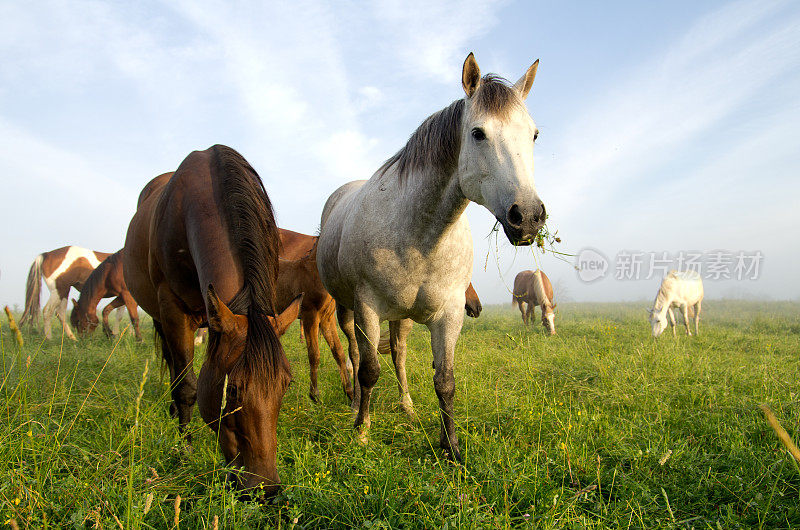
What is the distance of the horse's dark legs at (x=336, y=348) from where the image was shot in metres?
4.95

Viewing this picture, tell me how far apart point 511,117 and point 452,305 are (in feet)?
4.67

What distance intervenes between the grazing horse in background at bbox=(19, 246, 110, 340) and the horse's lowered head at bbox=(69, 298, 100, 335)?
1.46m

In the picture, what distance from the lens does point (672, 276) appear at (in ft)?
41.9

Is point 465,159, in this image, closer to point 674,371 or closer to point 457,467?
point 457,467

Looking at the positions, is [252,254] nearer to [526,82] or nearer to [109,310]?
[526,82]

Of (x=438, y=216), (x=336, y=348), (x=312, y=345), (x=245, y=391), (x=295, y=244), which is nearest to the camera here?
(x=245, y=391)

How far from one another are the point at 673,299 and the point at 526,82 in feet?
39.4

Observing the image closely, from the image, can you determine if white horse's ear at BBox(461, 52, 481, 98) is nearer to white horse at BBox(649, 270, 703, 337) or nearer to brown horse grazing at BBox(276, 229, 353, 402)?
brown horse grazing at BBox(276, 229, 353, 402)

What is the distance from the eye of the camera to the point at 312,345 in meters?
5.20

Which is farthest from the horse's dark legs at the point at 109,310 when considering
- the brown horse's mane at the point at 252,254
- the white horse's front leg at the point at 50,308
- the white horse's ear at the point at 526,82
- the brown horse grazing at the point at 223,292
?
the white horse's ear at the point at 526,82

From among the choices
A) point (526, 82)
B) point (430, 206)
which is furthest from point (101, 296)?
point (526, 82)

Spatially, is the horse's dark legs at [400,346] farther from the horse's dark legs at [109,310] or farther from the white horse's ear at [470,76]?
the horse's dark legs at [109,310]

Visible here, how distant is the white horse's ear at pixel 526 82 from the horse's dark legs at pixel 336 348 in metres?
3.56

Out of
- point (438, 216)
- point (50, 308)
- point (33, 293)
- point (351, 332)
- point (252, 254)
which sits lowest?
point (50, 308)
